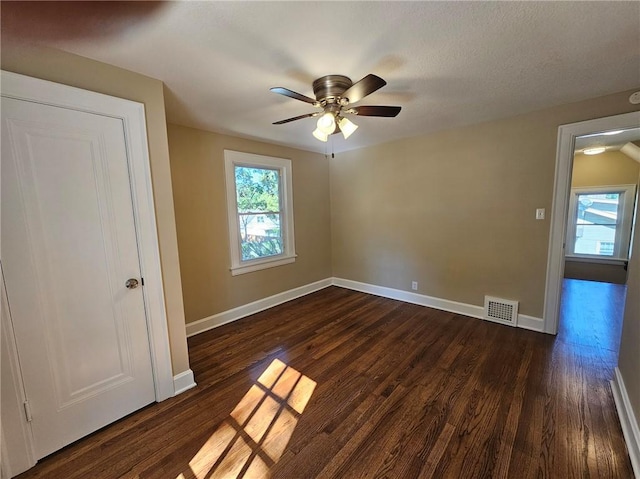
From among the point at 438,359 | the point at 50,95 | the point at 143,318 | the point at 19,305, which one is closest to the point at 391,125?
the point at 438,359

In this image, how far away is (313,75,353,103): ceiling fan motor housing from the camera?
74.3 inches

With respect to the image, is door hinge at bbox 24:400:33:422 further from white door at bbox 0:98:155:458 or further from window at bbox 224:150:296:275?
window at bbox 224:150:296:275

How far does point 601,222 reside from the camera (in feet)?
17.1

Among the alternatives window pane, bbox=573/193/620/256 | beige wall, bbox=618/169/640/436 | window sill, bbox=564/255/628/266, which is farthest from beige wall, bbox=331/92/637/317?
window pane, bbox=573/193/620/256

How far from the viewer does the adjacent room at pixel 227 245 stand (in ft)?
4.56

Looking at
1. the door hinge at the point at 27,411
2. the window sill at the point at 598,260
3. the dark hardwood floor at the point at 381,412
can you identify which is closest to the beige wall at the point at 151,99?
the dark hardwood floor at the point at 381,412

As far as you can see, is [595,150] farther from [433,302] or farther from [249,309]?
[249,309]

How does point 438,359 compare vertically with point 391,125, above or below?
below

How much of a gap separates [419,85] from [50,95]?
2.42m

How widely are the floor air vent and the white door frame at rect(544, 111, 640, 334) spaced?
0.28 metres

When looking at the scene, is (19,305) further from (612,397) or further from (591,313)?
(591,313)

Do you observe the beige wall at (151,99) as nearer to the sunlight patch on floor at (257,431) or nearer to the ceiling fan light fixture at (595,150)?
the sunlight patch on floor at (257,431)

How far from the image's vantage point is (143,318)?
1.85 m

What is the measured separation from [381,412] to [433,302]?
2164 mm
